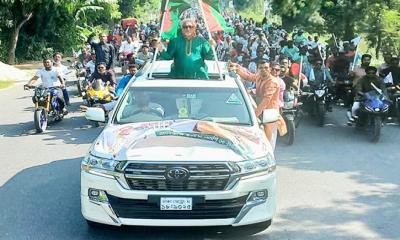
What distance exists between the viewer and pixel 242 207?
6086mm

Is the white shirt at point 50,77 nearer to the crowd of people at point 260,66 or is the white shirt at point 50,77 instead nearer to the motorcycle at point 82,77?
the crowd of people at point 260,66

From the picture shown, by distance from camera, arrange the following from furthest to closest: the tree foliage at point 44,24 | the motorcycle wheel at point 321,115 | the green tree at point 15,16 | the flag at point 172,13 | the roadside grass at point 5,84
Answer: the tree foliage at point 44,24 < the green tree at point 15,16 < the roadside grass at point 5,84 < the motorcycle wheel at point 321,115 < the flag at point 172,13

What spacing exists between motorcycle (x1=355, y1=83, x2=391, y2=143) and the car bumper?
268 inches

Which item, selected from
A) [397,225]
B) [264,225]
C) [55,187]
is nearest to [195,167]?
[264,225]

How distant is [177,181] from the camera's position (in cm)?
595

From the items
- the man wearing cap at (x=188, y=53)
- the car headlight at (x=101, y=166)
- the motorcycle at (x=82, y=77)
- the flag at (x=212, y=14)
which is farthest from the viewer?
the motorcycle at (x=82, y=77)

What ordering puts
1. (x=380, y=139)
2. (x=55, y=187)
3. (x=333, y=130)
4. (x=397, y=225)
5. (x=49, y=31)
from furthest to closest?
(x=49, y=31) < (x=333, y=130) < (x=380, y=139) < (x=55, y=187) < (x=397, y=225)

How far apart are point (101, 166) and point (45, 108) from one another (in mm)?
8198

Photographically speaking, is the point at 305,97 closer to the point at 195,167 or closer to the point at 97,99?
the point at 97,99

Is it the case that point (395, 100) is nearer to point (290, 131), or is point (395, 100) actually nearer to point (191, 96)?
point (290, 131)

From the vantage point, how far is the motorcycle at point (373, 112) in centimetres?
1236

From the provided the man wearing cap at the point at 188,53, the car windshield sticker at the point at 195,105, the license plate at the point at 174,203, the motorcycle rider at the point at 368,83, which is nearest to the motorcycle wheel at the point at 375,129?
the motorcycle rider at the point at 368,83

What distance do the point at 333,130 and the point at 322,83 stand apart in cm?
174

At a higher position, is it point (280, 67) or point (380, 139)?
point (280, 67)
